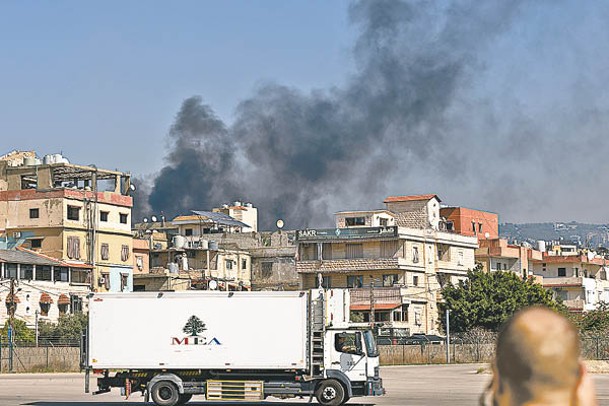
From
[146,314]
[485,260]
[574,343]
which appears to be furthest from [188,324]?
[485,260]

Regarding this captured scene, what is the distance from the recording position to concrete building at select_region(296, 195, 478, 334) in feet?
290

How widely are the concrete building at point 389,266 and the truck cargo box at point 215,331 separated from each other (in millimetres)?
55280

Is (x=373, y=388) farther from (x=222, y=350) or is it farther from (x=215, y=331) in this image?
(x=215, y=331)

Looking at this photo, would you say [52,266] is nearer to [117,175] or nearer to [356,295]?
[117,175]

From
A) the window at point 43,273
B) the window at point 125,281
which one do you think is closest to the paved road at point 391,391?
the window at point 43,273

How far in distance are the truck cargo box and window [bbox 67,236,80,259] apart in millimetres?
60410

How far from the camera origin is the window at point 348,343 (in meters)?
31.1

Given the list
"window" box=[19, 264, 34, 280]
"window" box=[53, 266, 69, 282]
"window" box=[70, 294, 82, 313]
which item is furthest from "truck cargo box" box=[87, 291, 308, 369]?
"window" box=[70, 294, 82, 313]

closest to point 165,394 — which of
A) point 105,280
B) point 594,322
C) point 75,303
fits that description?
point 594,322

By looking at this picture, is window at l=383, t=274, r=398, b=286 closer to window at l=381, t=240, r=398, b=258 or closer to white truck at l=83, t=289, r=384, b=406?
window at l=381, t=240, r=398, b=258

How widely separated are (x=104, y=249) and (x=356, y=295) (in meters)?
20.2

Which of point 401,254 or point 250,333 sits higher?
point 401,254

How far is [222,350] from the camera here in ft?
99.6

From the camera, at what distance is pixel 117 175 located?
326 ft
